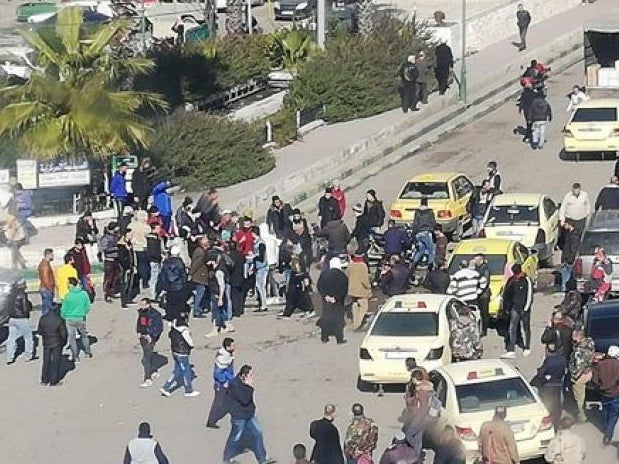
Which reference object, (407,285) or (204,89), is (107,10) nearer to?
(204,89)

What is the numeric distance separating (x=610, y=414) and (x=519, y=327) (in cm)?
461

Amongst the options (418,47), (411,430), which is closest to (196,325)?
(411,430)

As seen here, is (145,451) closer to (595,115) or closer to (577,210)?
(577,210)

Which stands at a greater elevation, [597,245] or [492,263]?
[597,245]

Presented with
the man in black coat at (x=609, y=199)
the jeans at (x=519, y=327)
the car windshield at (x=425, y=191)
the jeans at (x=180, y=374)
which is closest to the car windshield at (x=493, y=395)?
the jeans at (x=519, y=327)

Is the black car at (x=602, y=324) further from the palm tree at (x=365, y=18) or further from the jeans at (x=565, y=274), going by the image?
the palm tree at (x=365, y=18)

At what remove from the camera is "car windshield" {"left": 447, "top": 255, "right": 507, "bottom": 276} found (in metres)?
28.8

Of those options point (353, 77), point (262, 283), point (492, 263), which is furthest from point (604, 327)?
point (353, 77)

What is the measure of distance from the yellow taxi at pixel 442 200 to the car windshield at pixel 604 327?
9337 mm

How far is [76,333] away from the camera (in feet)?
89.1

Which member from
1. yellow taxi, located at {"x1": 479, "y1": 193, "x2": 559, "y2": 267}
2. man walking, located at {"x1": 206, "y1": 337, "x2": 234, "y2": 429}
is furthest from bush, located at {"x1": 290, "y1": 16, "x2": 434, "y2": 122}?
man walking, located at {"x1": 206, "y1": 337, "x2": 234, "y2": 429}

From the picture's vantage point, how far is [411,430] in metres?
20.9

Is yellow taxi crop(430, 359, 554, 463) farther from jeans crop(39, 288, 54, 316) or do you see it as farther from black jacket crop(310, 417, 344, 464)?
jeans crop(39, 288, 54, 316)

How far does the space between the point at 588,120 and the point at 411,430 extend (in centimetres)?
2064
